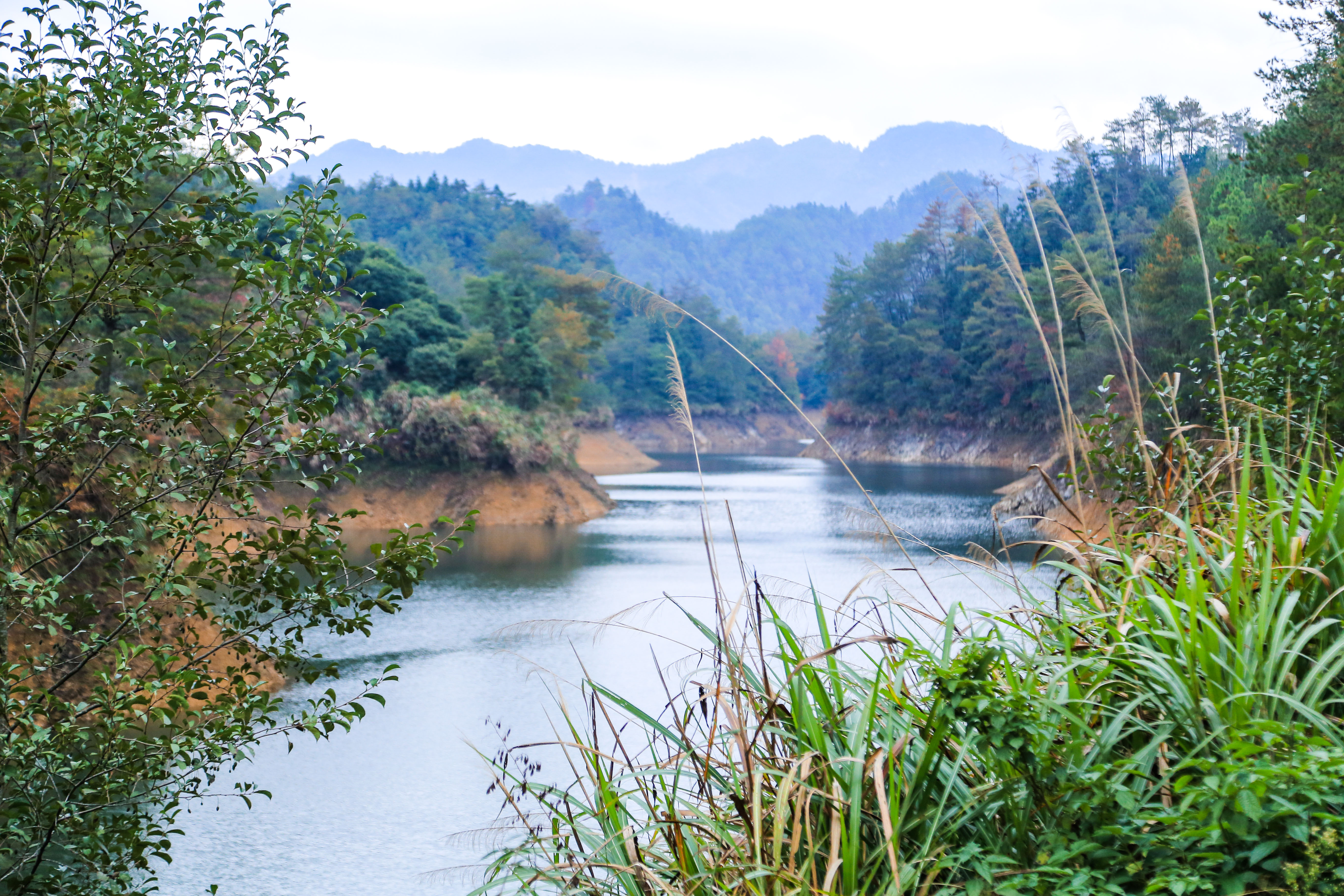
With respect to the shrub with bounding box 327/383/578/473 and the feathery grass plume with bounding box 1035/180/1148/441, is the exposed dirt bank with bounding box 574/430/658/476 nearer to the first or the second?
the shrub with bounding box 327/383/578/473

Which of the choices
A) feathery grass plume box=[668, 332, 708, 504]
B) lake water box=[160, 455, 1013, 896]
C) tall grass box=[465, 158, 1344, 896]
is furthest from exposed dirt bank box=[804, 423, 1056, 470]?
feathery grass plume box=[668, 332, 708, 504]

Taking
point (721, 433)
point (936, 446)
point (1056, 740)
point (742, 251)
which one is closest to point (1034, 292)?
point (936, 446)

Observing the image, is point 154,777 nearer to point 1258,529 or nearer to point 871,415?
point 1258,529

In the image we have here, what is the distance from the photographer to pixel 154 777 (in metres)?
2.70

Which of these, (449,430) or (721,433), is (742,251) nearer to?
(721,433)

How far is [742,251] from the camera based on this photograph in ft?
439

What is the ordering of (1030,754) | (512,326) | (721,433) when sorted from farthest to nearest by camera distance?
(721,433) → (512,326) → (1030,754)

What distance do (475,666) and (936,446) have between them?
132 ft

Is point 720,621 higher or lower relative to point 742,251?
lower

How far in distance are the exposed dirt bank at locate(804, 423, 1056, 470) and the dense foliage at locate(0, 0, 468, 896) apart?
127 feet

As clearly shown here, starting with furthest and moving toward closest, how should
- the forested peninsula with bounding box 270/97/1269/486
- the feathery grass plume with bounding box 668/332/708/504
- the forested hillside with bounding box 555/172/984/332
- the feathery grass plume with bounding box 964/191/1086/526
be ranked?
the forested hillside with bounding box 555/172/984/332
the forested peninsula with bounding box 270/97/1269/486
the feathery grass plume with bounding box 964/191/1086/526
the feathery grass plume with bounding box 668/332/708/504

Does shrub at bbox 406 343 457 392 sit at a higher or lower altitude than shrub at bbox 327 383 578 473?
higher

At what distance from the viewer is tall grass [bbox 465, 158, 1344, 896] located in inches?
78.5

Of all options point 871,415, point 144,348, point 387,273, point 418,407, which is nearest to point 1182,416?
point 418,407
